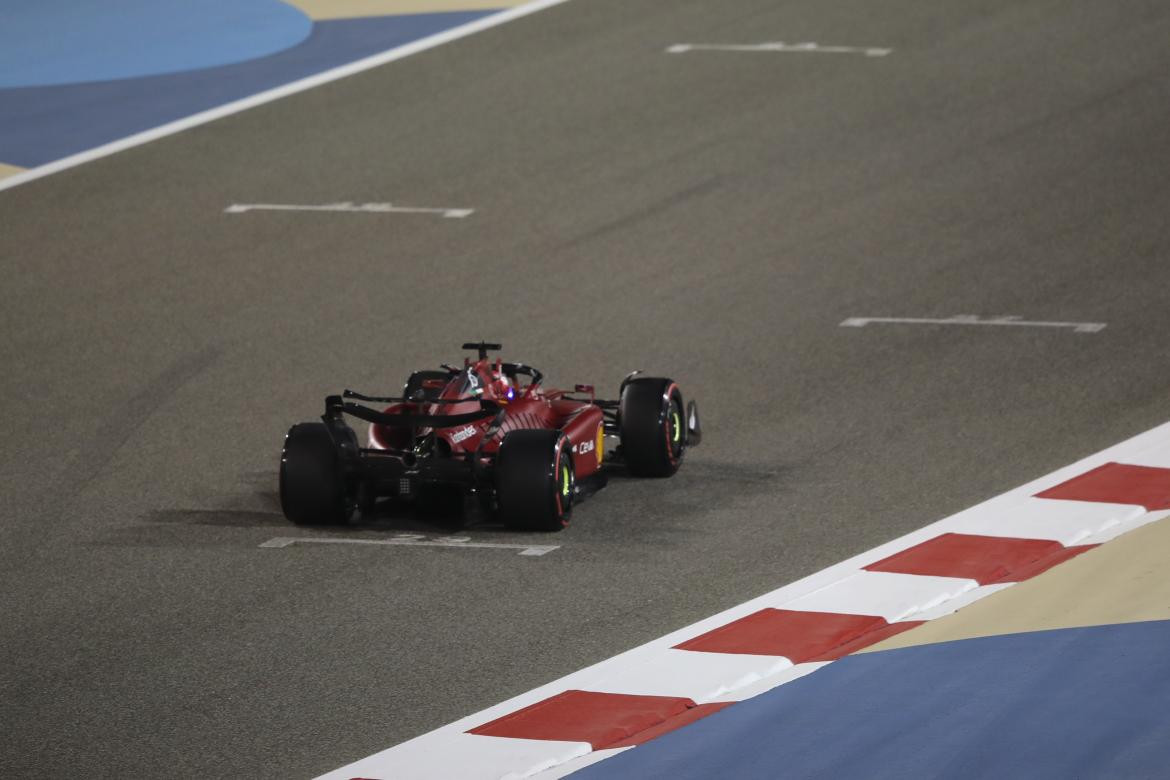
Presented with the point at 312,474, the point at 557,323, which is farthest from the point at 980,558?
the point at 557,323

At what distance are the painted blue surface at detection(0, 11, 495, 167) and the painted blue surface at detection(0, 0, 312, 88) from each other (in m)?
0.28

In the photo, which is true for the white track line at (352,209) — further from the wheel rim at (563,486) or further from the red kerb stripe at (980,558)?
the red kerb stripe at (980,558)

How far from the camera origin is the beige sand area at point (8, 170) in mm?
16266

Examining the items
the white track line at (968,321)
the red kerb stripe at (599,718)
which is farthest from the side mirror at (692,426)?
the red kerb stripe at (599,718)

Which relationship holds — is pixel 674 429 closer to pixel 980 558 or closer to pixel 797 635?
pixel 980 558

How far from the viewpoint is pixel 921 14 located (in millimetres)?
19703

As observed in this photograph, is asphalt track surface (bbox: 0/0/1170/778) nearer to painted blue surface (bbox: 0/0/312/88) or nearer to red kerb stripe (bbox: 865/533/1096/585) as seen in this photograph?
red kerb stripe (bbox: 865/533/1096/585)

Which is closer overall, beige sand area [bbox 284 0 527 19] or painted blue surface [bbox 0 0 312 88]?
painted blue surface [bbox 0 0 312 88]

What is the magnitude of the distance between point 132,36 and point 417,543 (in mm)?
12834

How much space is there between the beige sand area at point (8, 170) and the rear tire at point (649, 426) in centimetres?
857

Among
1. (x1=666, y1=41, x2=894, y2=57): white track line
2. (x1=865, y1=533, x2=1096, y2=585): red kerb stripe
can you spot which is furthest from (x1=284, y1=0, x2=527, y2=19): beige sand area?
(x1=865, y1=533, x2=1096, y2=585): red kerb stripe

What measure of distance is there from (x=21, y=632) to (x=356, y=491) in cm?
173

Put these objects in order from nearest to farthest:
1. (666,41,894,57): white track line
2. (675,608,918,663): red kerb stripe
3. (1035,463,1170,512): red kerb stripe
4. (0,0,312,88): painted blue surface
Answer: (675,608,918,663): red kerb stripe, (1035,463,1170,512): red kerb stripe, (666,41,894,57): white track line, (0,0,312,88): painted blue surface

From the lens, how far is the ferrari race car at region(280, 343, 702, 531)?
8445mm
